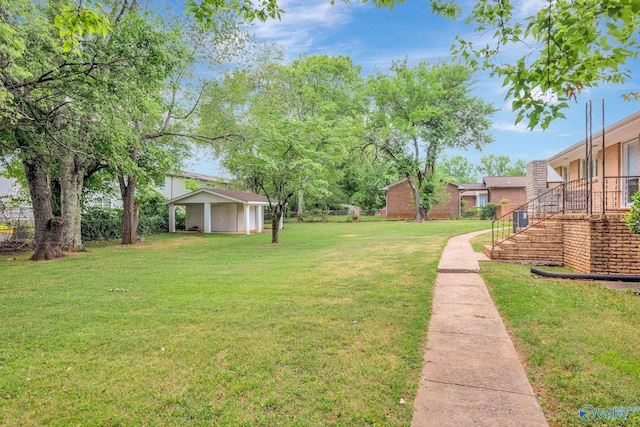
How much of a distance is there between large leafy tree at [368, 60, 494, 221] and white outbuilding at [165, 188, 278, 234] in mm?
13196

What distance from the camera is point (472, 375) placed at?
10.4ft

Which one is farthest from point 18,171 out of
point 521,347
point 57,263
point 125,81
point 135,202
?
point 521,347

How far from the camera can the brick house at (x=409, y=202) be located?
3700cm

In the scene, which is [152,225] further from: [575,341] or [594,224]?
[575,341]

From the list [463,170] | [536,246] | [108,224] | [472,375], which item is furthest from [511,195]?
[472,375]

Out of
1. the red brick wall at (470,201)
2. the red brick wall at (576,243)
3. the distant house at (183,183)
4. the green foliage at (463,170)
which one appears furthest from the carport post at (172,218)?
the green foliage at (463,170)

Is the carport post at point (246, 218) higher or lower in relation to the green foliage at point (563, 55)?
lower

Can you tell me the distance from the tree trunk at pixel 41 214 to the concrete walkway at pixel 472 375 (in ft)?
42.4

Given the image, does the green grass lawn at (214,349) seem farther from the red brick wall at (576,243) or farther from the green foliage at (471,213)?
the green foliage at (471,213)

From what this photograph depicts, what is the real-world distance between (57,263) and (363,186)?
110 feet

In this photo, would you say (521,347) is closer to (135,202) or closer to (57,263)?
(57,263)

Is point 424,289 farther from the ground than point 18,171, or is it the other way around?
point 18,171

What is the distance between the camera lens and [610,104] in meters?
8.43

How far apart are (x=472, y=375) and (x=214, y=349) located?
Answer: 8.67 ft
